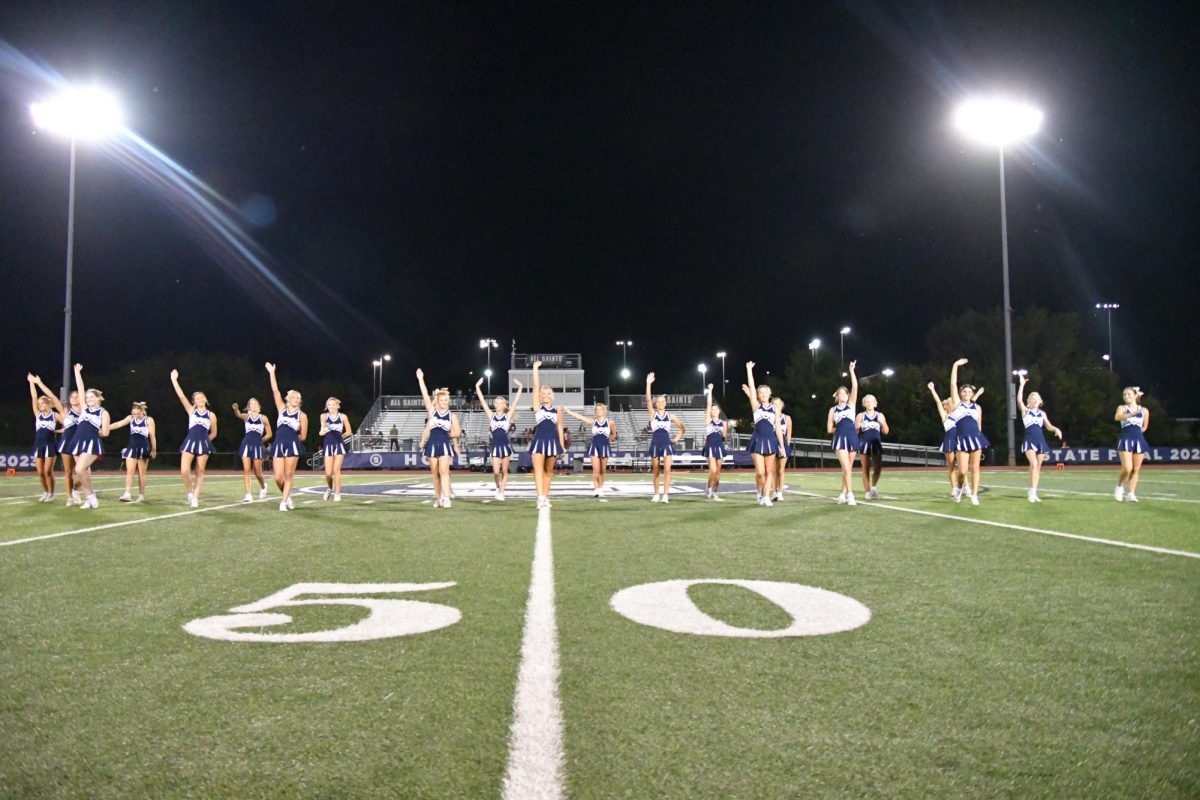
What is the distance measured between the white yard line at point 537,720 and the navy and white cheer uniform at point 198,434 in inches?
386

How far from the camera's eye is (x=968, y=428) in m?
11.2

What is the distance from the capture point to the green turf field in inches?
82.4

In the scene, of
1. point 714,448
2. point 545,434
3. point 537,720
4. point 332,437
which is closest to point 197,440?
point 332,437

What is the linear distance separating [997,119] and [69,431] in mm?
26505

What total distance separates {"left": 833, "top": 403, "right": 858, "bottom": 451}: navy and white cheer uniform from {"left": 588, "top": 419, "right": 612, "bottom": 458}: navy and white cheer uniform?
12.5 ft

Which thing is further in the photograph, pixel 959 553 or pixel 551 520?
pixel 551 520

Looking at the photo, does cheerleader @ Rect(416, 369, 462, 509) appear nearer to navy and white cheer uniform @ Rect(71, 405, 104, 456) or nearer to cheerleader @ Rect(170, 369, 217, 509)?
cheerleader @ Rect(170, 369, 217, 509)

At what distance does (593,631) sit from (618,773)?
1.58m

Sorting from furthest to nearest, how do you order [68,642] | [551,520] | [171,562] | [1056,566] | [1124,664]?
[551,520] < [171,562] < [1056,566] < [68,642] < [1124,664]

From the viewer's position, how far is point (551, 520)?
9250 millimetres

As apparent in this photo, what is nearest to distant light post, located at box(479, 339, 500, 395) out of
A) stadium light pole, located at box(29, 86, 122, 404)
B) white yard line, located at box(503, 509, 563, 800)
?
stadium light pole, located at box(29, 86, 122, 404)

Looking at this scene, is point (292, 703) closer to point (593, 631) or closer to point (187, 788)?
point (187, 788)

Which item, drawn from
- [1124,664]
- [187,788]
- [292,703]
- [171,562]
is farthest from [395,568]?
[1124,664]

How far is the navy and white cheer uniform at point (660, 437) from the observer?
12766mm
